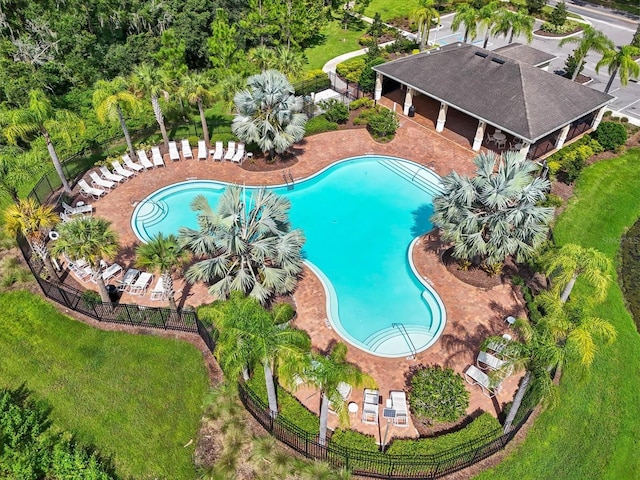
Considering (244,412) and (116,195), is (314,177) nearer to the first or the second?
(116,195)

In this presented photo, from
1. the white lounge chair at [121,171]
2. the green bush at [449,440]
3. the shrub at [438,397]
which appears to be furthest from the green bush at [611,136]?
the white lounge chair at [121,171]

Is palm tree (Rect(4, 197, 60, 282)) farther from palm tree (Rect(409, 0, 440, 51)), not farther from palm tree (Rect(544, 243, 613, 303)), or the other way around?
palm tree (Rect(409, 0, 440, 51))

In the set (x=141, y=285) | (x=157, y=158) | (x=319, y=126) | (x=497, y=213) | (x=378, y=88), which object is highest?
(x=497, y=213)

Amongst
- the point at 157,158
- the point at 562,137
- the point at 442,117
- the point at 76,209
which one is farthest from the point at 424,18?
the point at 76,209

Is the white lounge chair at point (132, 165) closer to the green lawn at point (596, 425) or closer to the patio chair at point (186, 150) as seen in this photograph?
the patio chair at point (186, 150)

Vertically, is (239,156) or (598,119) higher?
(598,119)

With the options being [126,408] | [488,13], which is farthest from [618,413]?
[488,13]

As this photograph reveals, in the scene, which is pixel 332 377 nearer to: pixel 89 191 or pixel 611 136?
pixel 89 191
